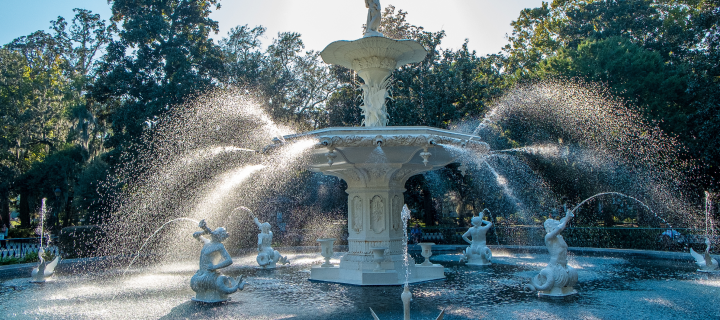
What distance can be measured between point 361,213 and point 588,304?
4.37 metres

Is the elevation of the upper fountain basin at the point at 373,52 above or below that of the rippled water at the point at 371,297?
above

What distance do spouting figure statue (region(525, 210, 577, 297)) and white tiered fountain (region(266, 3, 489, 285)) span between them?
217 centimetres

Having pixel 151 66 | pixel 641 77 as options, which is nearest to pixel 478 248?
pixel 641 77

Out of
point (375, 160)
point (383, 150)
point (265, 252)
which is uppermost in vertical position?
point (383, 150)

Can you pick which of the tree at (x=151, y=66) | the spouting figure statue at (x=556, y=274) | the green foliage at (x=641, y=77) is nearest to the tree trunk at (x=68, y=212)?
the tree at (x=151, y=66)

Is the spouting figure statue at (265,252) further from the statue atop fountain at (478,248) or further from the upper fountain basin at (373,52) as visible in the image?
the statue atop fountain at (478,248)

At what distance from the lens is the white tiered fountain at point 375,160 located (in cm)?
797

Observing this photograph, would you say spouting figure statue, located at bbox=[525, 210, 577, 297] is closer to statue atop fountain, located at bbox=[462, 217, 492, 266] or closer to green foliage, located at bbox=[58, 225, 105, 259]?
statue atop fountain, located at bbox=[462, 217, 492, 266]

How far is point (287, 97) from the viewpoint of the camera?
2764 cm

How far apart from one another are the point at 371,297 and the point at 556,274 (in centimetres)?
278

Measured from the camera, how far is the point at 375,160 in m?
8.88

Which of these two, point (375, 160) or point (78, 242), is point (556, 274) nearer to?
point (375, 160)

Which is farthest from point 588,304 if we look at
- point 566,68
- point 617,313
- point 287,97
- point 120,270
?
point 287,97

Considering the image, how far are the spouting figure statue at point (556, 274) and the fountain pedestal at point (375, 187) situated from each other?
2178mm
